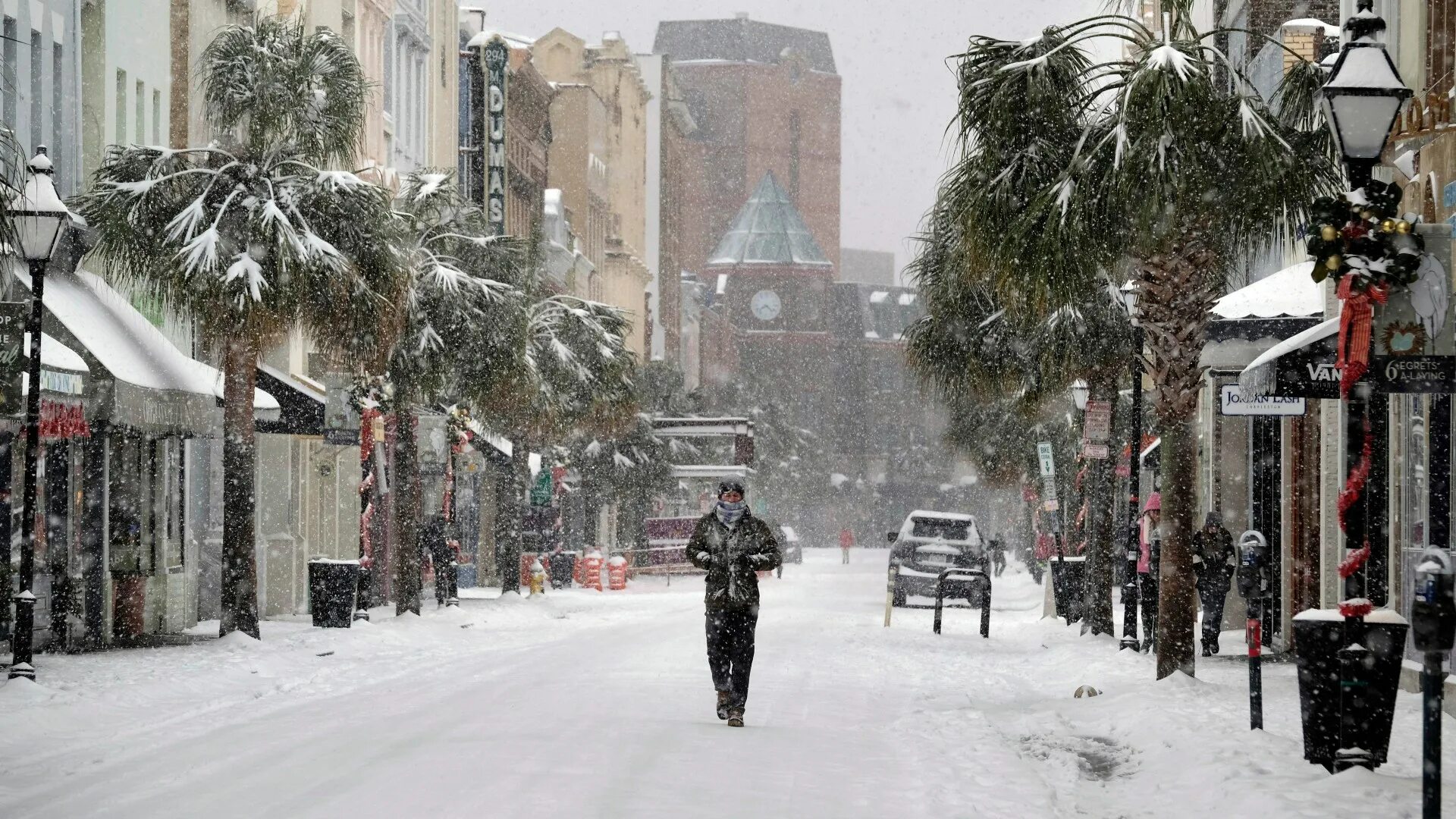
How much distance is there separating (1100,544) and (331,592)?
9.80 m

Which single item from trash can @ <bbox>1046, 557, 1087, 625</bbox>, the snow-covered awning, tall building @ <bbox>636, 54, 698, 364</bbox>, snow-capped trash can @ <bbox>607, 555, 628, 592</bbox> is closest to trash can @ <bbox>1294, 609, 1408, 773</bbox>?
the snow-covered awning

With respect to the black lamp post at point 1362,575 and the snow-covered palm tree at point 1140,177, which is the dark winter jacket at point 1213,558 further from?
the black lamp post at point 1362,575

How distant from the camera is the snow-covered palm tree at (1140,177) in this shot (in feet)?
52.5

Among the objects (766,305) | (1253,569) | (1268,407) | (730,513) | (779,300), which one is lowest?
(1253,569)

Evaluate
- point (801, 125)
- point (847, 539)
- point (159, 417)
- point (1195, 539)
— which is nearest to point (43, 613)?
point (159, 417)

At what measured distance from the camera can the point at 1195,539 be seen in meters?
23.6

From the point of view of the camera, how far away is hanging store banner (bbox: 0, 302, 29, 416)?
59.4 feet

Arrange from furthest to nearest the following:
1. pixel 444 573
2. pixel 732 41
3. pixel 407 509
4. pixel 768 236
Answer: pixel 732 41, pixel 768 236, pixel 444 573, pixel 407 509

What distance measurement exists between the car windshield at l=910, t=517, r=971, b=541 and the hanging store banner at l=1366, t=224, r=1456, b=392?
2563 centimetres

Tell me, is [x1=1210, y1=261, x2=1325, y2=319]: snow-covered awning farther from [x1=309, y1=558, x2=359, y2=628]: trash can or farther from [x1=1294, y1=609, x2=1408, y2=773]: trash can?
[x1=309, y1=558, x2=359, y2=628]: trash can

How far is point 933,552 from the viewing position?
1475 inches

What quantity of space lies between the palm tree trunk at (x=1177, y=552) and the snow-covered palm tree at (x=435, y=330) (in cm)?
1371

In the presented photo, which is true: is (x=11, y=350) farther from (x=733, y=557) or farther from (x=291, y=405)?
(x=291, y=405)

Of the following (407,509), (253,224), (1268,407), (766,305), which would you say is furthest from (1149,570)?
(766,305)
